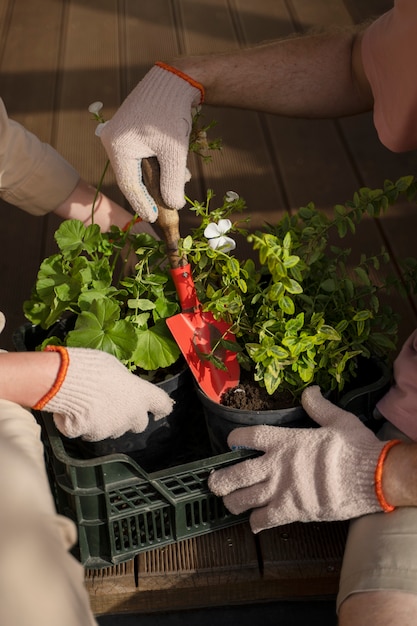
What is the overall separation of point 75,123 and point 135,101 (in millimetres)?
1039

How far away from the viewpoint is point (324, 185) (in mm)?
2074

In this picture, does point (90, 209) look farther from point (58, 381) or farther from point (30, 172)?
point (58, 381)

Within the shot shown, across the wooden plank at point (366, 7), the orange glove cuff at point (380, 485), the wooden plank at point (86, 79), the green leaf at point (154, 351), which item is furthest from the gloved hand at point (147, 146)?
the wooden plank at point (366, 7)

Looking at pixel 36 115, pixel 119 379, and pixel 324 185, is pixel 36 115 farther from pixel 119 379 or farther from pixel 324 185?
pixel 119 379

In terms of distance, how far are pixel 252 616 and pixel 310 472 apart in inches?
14.5

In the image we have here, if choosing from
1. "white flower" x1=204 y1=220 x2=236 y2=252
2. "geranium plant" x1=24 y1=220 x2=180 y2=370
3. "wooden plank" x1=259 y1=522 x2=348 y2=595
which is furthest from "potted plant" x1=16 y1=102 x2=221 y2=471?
"wooden plank" x1=259 y1=522 x2=348 y2=595

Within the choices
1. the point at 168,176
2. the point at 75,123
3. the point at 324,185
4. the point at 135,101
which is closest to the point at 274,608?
the point at 168,176

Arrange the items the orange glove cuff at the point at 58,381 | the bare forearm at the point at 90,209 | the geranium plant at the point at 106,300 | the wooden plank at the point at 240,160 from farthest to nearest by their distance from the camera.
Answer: the wooden plank at the point at 240,160
the bare forearm at the point at 90,209
the geranium plant at the point at 106,300
the orange glove cuff at the point at 58,381

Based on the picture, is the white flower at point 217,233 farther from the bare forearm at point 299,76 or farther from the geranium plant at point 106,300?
the bare forearm at point 299,76

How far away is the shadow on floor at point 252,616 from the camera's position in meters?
1.38

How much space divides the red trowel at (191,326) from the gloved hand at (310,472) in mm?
111

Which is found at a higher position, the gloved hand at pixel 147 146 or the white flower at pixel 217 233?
the gloved hand at pixel 147 146

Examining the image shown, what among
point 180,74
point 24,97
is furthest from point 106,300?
point 24,97

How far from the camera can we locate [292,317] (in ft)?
4.24
